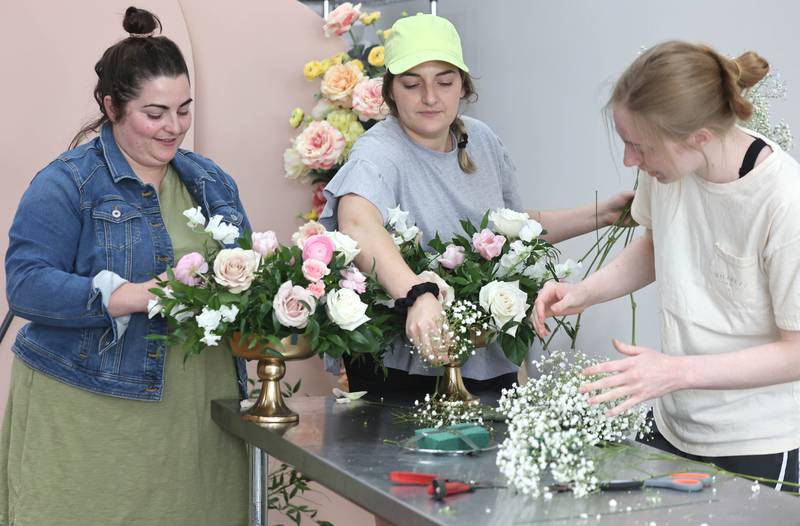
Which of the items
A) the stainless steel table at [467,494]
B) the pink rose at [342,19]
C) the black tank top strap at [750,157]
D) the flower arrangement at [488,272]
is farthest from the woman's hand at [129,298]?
the pink rose at [342,19]

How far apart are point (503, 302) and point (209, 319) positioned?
2.28ft

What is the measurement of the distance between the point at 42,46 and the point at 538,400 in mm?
2680

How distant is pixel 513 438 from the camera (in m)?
1.76

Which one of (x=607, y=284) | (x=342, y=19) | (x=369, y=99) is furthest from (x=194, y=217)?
(x=342, y=19)

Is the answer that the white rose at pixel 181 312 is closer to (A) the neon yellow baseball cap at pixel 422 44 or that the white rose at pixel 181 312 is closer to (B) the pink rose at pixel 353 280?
(B) the pink rose at pixel 353 280

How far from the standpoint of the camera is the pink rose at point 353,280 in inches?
94.1

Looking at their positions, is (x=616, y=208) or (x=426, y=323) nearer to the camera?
(x=426, y=323)

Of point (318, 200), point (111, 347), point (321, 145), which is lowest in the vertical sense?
point (111, 347)

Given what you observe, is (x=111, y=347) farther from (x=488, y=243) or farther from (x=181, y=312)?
(x=488, y=243)

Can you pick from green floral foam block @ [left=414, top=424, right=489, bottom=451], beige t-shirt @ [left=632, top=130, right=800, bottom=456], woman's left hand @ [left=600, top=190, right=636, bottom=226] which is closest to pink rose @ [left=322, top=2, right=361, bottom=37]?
woman's left hand @ [left=600, top=190, right=636, bottom=226]

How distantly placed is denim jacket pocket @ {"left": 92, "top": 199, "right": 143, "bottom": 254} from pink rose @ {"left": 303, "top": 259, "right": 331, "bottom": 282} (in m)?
0.45

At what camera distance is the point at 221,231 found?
2.38 metres

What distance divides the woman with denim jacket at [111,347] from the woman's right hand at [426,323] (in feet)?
1.82

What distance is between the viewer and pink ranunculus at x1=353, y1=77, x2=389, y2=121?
388 cm
